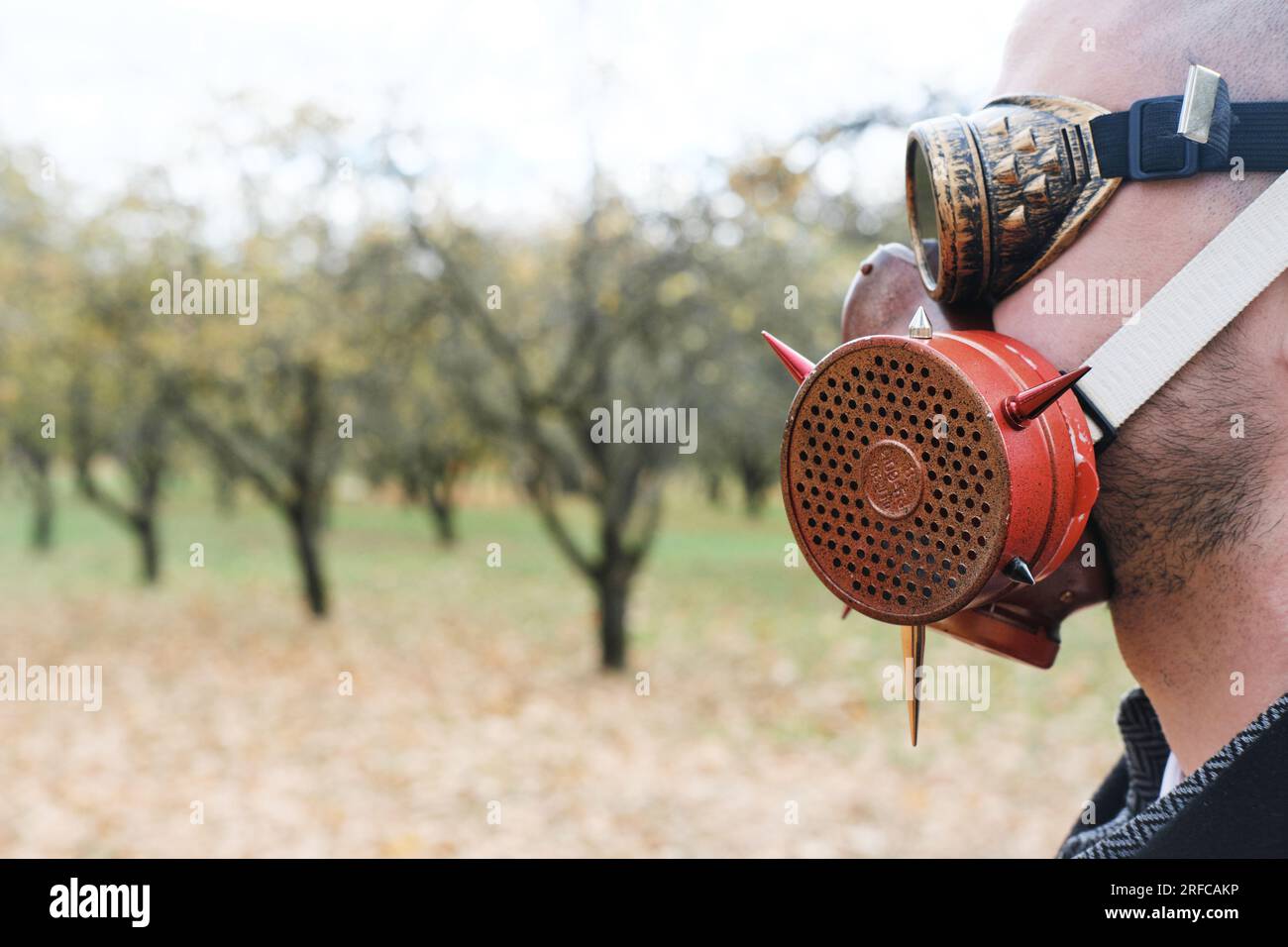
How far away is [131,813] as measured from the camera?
694 centimetres

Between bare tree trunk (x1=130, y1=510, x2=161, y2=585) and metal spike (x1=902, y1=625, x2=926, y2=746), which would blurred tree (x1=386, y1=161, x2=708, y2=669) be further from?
bare tree trunk (x1=130, y1=510, x2=161, y2=585)

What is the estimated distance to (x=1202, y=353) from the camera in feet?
3.87

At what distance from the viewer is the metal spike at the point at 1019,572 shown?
1106 millimetres

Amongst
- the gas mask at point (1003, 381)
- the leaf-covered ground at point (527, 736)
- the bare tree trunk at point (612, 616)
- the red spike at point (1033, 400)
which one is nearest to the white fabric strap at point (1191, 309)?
the gas mask at point (1003, 381)

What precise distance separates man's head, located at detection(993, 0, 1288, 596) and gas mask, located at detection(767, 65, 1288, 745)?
0.09ft

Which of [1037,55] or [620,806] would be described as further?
[620,806]

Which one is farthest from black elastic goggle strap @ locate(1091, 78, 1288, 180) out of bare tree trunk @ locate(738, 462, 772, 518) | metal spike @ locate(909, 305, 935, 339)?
bare tree trunk @ locate(738, 462, 772, 518)

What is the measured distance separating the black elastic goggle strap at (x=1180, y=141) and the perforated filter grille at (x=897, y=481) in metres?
0.34

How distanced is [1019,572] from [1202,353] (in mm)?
342

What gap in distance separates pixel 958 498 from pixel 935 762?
666cm

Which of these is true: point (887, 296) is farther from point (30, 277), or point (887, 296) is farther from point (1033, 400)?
point (30, 277)
